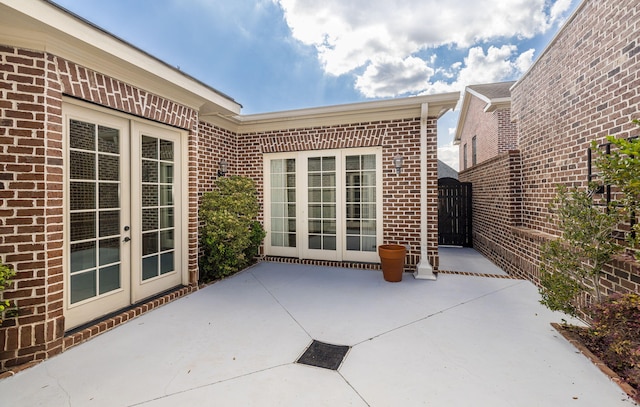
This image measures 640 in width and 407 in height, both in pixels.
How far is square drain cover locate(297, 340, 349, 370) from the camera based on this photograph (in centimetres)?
230

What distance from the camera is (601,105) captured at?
314 cm

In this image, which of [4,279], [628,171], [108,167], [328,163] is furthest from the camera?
[328,163]

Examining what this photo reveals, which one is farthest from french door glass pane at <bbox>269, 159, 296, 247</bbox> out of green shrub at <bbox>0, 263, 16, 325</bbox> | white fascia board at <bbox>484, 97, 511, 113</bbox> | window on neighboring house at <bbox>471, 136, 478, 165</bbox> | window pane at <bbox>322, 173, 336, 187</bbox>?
window on neighboring house at <bbox>471, 136, 478, 165</bbox>

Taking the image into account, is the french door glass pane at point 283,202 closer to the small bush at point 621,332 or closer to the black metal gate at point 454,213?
the small bush at point 621,332

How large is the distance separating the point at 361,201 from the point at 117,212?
3939mm

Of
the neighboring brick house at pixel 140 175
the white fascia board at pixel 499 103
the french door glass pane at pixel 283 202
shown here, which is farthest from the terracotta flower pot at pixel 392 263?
the white fascia board at pixel 499 103

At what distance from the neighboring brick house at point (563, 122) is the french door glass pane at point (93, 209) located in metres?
5.02

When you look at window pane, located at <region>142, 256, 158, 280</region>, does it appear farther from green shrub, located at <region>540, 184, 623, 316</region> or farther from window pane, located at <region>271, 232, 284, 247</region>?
green shrub, located at <region>540, 184, 623, 316</region>

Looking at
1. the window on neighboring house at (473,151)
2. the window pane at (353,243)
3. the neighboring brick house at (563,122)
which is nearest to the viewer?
the neighboring brick house at (563,122)

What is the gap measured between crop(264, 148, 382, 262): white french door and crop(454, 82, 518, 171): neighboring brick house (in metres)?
5.40

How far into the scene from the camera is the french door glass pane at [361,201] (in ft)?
17.6

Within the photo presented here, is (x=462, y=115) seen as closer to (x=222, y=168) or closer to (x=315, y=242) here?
(x=315, y=242)

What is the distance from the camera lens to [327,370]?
87.3 inches

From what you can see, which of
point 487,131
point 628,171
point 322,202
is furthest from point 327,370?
point 487,131
